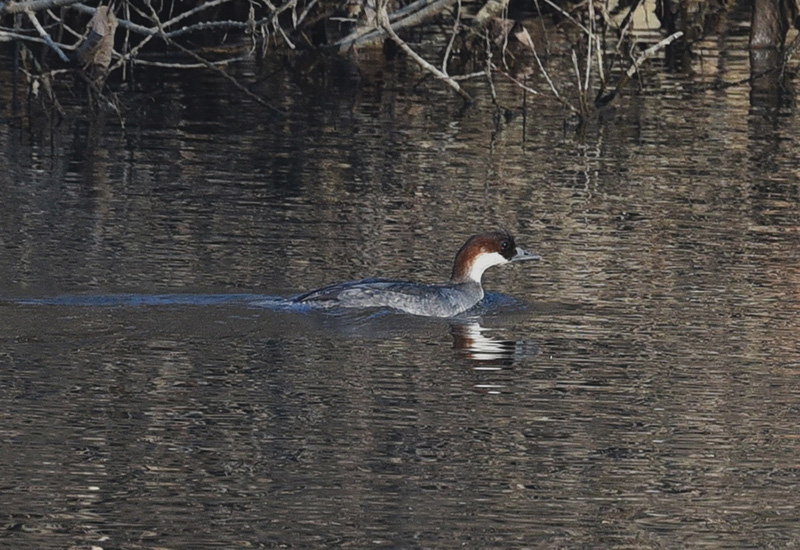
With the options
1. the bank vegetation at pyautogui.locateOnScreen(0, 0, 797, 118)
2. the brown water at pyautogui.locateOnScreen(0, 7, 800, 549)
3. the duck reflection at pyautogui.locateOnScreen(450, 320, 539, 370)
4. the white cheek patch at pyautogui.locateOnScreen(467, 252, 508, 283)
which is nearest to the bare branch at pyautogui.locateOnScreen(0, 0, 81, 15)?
the bank vegetation at pyautogui.locateOnScreen(0, 0, 797, 118)

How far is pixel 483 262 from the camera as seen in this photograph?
12.3 meters

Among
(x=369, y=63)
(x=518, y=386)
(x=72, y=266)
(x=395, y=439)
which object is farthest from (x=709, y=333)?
(x=369, y=63)

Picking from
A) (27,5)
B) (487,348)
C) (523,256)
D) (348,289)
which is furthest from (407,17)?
(487,348)

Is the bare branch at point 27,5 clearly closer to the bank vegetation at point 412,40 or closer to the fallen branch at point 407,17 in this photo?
the bank vegetation at point 412,40

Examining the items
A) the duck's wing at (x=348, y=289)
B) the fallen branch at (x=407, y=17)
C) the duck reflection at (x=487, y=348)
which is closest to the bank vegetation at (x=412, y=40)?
the fallen branch at (x=407, y=17)

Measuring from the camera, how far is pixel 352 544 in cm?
702

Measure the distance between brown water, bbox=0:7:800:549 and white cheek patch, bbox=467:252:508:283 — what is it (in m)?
0.22

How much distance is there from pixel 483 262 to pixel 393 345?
5.81ft

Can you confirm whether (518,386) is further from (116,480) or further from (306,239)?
(306,239)

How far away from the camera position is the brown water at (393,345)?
7469 mm

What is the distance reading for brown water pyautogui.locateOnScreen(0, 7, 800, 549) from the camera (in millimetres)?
7469

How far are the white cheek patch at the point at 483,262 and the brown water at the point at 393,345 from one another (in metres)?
0.22

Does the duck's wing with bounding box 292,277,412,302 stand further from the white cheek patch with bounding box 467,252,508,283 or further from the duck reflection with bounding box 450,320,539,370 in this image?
the white cheek patch with bounding box 467,252,508,283

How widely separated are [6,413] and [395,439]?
1848mm
